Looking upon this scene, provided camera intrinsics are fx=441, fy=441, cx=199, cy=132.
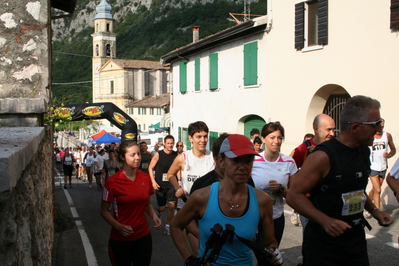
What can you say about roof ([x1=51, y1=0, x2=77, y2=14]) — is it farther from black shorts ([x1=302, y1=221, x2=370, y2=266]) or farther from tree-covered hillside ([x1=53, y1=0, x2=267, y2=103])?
tree-covered hillside ([x1=53, y1=0, x2=267, y2=103])

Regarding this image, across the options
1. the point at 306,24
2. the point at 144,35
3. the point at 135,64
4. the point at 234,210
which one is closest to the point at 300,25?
the point at 306,24

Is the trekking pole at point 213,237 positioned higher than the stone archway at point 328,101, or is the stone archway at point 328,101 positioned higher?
the stone archway at point 328,101

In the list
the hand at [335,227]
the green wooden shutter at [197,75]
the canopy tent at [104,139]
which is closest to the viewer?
the hand at [335,227]

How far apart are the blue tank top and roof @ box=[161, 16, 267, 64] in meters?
14.1

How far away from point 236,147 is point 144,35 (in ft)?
401

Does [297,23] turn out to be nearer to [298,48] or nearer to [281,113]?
[298,48]

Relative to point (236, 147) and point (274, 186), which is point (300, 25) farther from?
point (236, 147)

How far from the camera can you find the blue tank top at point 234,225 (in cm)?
276

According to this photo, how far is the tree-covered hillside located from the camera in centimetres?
9650

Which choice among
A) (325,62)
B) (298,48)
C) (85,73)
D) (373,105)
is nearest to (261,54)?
(298,48)

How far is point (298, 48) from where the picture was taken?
14562mm

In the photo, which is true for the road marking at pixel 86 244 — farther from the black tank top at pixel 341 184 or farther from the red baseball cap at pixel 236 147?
the red baseball cap at pixel 236 147

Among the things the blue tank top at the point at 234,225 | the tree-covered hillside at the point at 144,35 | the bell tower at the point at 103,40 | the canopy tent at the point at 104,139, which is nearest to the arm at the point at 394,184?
the blue tank top at the point at 234,225

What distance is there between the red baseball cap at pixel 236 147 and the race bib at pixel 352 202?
0.93 metres
